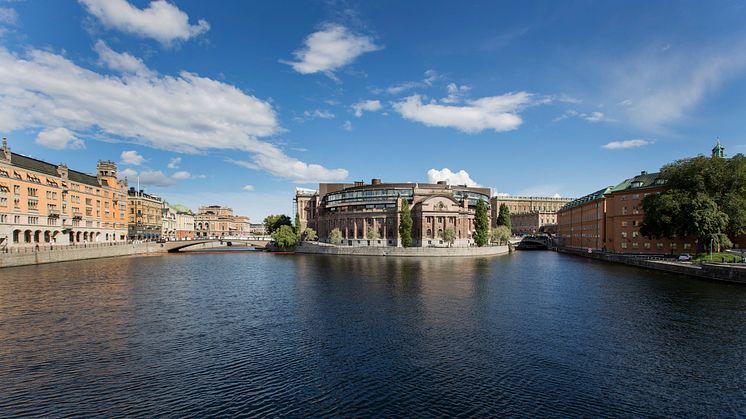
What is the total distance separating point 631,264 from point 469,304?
75.4 metres

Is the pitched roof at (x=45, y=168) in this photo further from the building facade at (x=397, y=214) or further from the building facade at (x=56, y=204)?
the building facade at (x=397, y=214)

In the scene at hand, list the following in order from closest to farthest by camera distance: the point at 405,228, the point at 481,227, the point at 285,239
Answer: the point at 405,228, the point at 481,227, the point at 285,239

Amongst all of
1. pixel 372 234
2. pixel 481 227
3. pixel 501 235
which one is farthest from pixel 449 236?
pixel 372 234

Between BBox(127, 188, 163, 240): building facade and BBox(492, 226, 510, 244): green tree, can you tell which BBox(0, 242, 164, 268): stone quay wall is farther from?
BBox(492, 226, 510, 244): green tree

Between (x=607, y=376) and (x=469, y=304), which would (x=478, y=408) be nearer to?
(x=607, y=376)

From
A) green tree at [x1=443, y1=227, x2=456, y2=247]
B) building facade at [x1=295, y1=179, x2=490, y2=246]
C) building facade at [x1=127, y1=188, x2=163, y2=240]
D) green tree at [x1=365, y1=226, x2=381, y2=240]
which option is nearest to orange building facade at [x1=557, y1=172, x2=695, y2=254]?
building facade at [x1=295, y1=179, x2=490, y2=246]

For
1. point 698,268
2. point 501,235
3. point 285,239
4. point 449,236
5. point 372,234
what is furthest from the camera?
point 372,234

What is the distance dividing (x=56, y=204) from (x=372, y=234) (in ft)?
342

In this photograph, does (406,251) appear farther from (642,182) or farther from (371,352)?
(371,352)

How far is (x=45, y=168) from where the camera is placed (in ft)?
375

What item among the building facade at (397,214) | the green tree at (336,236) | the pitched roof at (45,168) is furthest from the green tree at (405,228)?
the pitched roof at (45,168)

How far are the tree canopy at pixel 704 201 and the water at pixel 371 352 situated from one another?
32.7m

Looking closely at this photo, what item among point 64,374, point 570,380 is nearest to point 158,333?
point 64,374

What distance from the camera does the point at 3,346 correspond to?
31438mm
